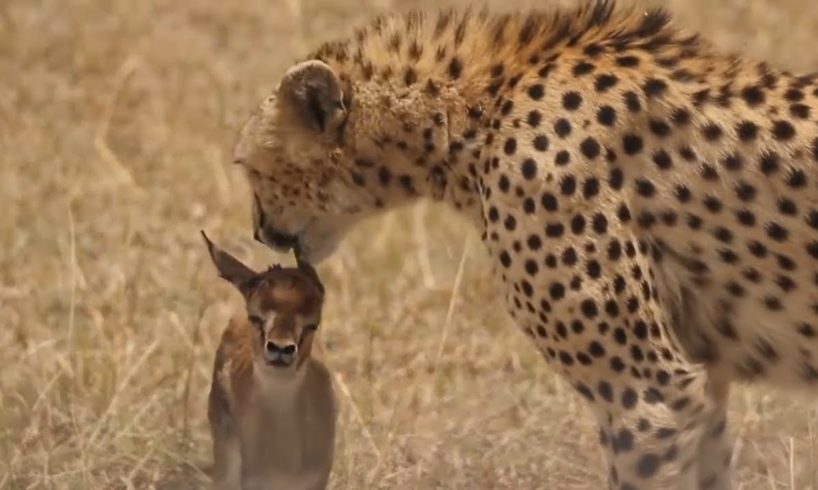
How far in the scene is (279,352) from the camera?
12.7 feet

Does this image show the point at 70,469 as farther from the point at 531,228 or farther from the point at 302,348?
the point at 531,228

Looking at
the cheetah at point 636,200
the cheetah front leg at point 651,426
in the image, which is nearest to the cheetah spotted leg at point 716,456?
the cheetah at point 636,200

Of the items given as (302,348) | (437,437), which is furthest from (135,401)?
(302,348)

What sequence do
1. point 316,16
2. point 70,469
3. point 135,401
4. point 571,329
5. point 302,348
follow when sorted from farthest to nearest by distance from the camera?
point 316,16, point 135,401, point 70,469, point 302,348, point 571,329

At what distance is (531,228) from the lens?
12.2 feet

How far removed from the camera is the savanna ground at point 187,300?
4.64 meters

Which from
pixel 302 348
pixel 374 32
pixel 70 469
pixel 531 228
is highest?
pixel 374 32

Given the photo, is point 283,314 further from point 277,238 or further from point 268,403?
point 277,238

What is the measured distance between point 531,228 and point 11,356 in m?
1.94

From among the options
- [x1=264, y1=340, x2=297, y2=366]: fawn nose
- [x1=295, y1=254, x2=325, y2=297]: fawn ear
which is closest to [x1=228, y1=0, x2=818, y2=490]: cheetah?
[x1=295, y1=254, x2=325, y2=297]: fawn ear

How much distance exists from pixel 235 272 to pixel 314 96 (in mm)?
398

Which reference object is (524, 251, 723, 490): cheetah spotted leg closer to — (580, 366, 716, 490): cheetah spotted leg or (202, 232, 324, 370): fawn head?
(580, 366, 716, 490): cheetah spotted leg

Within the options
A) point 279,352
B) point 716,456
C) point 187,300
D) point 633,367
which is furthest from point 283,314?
point 187,300

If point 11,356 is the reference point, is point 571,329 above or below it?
above
